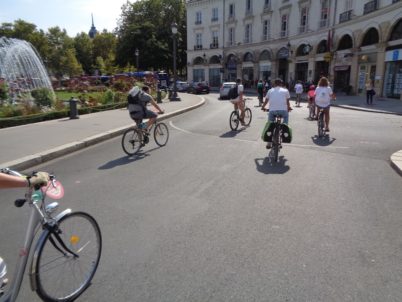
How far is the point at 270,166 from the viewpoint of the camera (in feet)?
25.5

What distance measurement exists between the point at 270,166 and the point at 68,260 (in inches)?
209

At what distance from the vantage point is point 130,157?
8.87 metres

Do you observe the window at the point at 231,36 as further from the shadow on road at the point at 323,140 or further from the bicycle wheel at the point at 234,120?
the shadow on road at the point at 323,140

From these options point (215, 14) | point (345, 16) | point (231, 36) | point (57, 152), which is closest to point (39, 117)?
point (57, 152)

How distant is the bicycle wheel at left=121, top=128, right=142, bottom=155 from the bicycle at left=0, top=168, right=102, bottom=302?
5.60 meters

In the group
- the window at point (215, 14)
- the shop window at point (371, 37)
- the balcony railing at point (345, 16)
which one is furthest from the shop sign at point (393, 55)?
the window at point (215, 14)

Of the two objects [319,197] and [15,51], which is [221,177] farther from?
[15,51]

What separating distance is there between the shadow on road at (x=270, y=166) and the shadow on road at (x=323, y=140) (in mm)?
2379

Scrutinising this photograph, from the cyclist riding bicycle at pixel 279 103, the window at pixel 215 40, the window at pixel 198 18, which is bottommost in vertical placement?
the cyclist riding bicycle at pixel 279 103

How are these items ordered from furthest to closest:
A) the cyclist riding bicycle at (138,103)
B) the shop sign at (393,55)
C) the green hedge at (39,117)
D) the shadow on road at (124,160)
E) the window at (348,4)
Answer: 1. the window at (348,4)
2. the shop sign at (393,55)
3. the green hedge at (39,117)
4. the cyclist riding bicycle at (138,103)
5. the shadow on road at (124,160)

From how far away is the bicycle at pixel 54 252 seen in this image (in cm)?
277

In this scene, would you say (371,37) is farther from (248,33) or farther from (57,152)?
(57,152)

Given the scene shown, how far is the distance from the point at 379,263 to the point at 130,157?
20.5 feet

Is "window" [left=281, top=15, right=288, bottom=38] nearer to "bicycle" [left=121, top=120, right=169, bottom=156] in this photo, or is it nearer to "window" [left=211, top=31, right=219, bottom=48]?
"window" [left=211, top=31, right=219, bottom=48]
